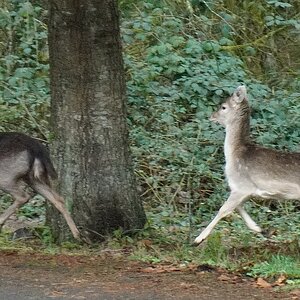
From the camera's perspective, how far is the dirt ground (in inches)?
309

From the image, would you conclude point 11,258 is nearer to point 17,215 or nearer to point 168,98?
point 17,215

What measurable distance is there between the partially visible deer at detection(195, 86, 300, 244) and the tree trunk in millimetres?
1144

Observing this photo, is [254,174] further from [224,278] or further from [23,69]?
[23,69]

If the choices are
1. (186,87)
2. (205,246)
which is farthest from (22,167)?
(186,87)

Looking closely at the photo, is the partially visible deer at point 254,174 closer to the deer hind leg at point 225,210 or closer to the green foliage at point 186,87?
the deer hind leg at point 225,210

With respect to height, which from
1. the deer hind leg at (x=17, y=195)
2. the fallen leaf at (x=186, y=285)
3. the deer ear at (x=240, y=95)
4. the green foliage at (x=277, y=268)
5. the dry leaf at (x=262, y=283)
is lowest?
the dry leaf at (x=262, y=283)

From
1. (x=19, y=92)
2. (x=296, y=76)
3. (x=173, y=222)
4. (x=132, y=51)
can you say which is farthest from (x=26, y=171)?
(x=296, y=76)

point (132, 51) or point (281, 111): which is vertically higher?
point (132, 51)

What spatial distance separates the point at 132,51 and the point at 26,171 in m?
7.45

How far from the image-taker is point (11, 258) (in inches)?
382

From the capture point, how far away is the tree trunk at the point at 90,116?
1037cm

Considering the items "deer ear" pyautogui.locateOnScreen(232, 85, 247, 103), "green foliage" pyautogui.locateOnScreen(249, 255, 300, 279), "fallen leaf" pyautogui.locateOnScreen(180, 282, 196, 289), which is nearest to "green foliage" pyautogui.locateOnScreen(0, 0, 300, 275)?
"deer ear" pyautogui.locateOnScreen(232, 85, 247, 103)

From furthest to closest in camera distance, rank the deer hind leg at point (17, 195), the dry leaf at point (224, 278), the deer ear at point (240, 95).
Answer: the deer hind leg at point (17, 195) → the deer ear at point (240, 95) → the dry leaf at point (224, 278)

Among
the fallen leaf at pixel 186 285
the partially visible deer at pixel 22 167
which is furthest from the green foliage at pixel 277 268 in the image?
the partially visible deer at pixel 22 167
